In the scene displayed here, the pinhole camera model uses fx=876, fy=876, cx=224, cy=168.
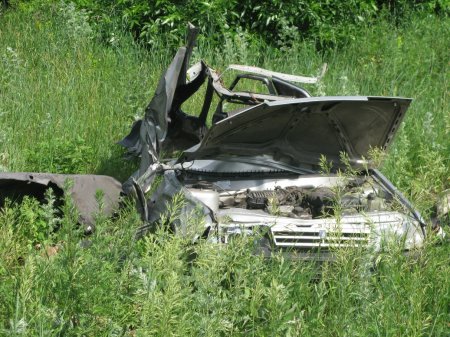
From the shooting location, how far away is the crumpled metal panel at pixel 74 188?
6.86m

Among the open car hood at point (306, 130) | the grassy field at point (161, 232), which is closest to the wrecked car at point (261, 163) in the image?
the open car hood at point (306, 130)

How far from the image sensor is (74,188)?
717 centimetres

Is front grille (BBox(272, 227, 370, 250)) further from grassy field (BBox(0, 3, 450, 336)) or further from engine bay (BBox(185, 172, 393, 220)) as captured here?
engine bay (BBox(185, 172, 393, 220))

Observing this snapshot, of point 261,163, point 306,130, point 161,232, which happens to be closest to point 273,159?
point 261,163

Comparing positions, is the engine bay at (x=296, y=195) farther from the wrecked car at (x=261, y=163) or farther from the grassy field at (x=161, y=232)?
the grassy field at (x=161, y=232)

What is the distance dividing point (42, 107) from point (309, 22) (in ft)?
12.6

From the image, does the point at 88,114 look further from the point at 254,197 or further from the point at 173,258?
the point at 173,258

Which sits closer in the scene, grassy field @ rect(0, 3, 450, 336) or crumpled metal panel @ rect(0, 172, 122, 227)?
grassy field @ rect(0, 3, 450, 336)

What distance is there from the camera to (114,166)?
862 centimetres

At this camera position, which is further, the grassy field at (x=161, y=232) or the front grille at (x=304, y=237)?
the front grille at (x=304, y=237)

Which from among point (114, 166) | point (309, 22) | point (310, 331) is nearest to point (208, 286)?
point (310, 331)

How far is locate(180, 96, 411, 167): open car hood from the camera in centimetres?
636

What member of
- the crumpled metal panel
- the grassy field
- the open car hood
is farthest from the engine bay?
the crumpled metal panel

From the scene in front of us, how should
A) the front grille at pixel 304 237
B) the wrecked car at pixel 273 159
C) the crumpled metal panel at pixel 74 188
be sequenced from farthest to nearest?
the crumpled metal panel at pixel 74 188 < the wrecked car at pixel 273 159 < the front grille at pixel 304 237
